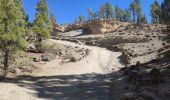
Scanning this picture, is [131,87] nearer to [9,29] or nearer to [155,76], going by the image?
[155,76]

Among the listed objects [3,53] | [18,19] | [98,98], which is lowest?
[98,98]

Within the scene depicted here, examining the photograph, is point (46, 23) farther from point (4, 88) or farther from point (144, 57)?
point (4, 88)

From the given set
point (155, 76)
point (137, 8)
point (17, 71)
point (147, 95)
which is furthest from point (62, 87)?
point (137, 8)

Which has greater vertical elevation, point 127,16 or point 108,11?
point 108,11

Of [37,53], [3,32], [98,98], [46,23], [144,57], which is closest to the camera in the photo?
[98,98]

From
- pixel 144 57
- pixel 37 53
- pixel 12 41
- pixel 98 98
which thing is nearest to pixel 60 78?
pixel 12 41

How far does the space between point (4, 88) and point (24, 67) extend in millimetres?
13563

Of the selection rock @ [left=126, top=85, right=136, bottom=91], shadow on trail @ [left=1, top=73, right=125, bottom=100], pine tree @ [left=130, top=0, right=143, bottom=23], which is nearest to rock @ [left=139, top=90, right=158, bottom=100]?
rock @ [left=126, top=85, right=136, bottom=91]

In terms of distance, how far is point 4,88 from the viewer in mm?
28219

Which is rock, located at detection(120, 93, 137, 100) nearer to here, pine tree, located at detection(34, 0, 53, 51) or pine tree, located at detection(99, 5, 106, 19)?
pine tree, located at detection(34, 0, 53, 51)

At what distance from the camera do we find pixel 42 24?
6562 centimetres

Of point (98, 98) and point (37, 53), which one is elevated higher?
point (37, 53)

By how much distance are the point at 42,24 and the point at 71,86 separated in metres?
37.0

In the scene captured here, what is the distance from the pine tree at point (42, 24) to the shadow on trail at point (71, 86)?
1191 inches
